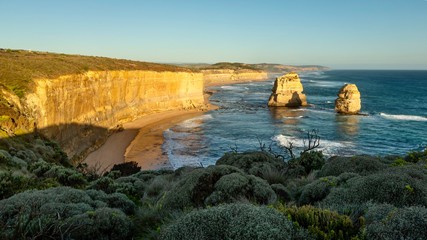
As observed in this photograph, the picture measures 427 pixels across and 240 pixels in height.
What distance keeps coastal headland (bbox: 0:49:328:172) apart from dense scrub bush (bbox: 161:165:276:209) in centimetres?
1521

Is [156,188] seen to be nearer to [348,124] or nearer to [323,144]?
[323,144]

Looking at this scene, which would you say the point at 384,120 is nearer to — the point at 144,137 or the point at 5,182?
the point at 144,137

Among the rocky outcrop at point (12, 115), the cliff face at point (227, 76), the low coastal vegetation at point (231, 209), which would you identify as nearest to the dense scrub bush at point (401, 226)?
the low coastal vegetation at point (231, 209)

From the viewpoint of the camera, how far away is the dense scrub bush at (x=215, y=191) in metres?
7.75

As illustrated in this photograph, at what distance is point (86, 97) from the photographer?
36.1 meters

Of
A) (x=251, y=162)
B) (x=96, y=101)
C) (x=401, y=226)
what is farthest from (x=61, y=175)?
(x=96, y=101)

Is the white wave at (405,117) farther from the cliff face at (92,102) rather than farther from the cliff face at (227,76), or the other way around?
the cliff face at (227,76)

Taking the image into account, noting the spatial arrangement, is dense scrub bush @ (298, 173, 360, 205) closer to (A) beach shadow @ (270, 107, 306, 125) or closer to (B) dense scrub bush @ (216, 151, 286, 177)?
(B) dense scrub bush @ (216, 151, 286, 177)

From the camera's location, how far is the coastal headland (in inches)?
922

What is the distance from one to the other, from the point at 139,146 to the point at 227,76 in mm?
127526

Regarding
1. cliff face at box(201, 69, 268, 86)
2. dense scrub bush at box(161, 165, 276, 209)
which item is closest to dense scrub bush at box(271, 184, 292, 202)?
dense scrub bush at box(161, 165, 276, 209)

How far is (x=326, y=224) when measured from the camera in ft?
16.9

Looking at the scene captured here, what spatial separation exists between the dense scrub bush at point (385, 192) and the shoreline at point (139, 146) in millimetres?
15209

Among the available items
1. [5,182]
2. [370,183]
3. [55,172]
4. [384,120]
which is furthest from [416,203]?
[384,120]
